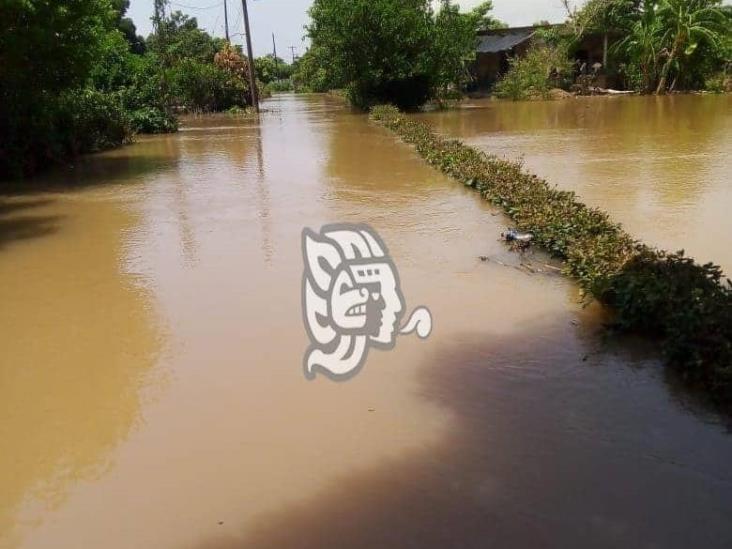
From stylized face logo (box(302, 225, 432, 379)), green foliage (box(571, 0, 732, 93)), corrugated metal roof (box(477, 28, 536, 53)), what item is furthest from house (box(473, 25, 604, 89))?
stylized face logo (box(302, 225, 432, 379))

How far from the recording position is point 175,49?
4003cm

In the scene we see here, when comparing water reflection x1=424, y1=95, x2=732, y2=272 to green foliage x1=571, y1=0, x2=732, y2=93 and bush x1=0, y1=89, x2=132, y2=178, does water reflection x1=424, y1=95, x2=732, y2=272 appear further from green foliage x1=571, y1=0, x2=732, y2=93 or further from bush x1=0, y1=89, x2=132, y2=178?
bush x1=0, y1=89, x2=132, y2=178

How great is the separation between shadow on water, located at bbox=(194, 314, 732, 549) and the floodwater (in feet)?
0.04

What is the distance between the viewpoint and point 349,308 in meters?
5.67

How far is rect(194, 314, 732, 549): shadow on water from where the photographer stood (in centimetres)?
310

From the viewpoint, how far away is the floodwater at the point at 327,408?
324cm

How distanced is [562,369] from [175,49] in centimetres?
4032

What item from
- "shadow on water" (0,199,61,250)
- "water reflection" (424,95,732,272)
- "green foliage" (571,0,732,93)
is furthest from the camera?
"green foliage" (571,0,732,93)

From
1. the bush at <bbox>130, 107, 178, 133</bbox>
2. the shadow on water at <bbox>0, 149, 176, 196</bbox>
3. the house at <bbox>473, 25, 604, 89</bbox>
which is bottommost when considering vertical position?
the shadow on water at <bbox>0, 149, 176, 196</bbox>

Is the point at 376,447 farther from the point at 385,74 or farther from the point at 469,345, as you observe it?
the point at 385,74

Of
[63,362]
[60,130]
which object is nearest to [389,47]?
[60,130]

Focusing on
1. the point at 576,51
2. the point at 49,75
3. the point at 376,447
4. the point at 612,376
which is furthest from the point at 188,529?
the point at 576,51

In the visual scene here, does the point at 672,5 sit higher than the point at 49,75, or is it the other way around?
the point at 672,5

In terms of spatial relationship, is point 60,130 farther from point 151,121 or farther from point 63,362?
point 63,362
